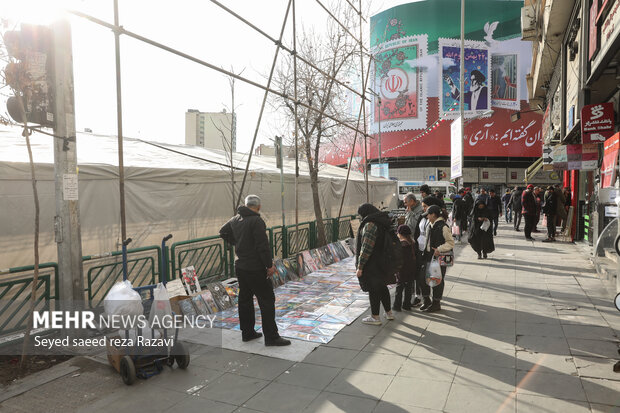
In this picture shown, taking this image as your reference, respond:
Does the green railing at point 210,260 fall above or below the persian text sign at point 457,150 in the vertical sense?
below

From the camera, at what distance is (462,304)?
22.4 feet

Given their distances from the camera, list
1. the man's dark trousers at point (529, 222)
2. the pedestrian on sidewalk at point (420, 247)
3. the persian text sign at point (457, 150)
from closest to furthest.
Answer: the pedestrian on sidewalk at point (420, 247) → the man's dark trousers at point (529, 222) → the persian text sign at point (457, 150)

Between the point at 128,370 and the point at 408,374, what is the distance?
2.69 metres

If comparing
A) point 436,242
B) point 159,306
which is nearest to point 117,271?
point 159,306

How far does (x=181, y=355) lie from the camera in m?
4.40

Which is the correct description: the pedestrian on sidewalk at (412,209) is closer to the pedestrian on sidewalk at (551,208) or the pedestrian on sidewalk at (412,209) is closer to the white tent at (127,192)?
the white tent at (127,192)

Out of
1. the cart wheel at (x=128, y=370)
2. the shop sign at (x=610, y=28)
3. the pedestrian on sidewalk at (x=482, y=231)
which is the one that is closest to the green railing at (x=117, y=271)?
the cart wheel at (x=128, y=370)

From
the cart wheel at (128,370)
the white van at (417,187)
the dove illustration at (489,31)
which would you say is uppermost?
the dove illustration at (489,31)

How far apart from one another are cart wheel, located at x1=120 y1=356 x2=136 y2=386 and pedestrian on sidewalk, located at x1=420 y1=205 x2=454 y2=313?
4130 millimetres

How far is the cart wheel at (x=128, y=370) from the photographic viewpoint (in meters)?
4.04

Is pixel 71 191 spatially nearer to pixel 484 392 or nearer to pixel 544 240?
pixel 484 392

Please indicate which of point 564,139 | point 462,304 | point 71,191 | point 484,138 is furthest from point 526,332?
point 484,138

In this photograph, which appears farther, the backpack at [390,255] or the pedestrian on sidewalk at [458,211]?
the pedestrian on sidewalk at [458,211]

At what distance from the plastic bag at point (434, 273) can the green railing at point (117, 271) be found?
3172mm
